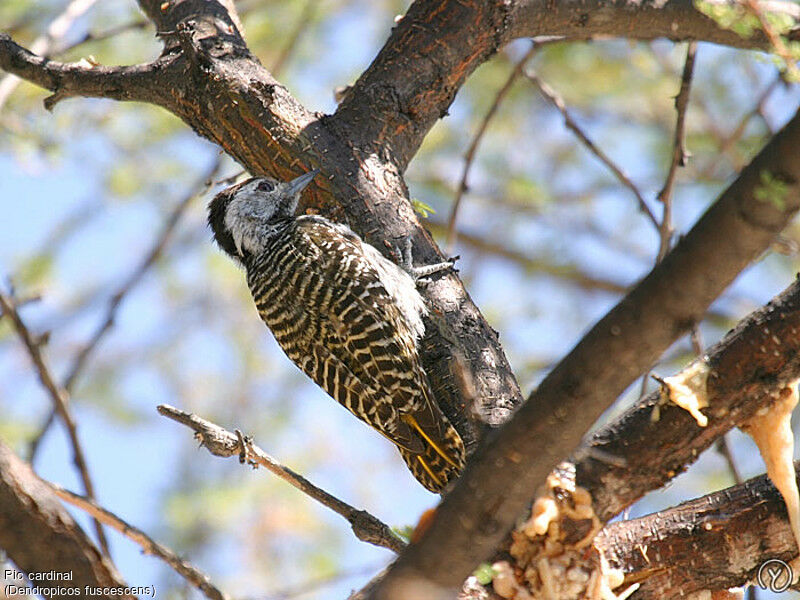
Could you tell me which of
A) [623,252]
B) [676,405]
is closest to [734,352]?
[676,405]

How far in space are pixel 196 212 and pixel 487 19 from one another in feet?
16.0

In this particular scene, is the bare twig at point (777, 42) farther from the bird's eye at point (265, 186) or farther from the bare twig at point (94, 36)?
the bare twig at point (94, 36)

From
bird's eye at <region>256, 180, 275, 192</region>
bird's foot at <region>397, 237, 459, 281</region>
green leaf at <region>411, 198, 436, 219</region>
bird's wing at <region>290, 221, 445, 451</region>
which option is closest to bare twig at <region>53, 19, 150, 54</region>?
bird's eye at <region>256, 180, 275, 192</region>

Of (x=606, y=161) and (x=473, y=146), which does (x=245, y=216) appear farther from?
(x=606, y=161)

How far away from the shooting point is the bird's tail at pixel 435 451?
11.1 feet

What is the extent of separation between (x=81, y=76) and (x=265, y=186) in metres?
0.99

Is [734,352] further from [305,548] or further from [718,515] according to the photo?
[305,548]

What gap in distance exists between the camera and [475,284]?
25.4ft

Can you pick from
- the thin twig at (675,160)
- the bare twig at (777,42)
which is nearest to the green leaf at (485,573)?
the bare twig at (777,42)

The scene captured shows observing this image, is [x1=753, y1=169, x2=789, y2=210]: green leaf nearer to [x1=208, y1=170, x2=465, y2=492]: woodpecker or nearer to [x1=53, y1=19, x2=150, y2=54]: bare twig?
[x1=208, y1=170, x2=465, y2=492]: woodpecker

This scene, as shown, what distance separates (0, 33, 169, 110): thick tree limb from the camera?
3797mm

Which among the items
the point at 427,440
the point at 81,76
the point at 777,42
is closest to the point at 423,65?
the point at 81,76

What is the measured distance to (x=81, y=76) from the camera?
382cm

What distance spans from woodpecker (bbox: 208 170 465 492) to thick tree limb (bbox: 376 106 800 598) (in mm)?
1464
